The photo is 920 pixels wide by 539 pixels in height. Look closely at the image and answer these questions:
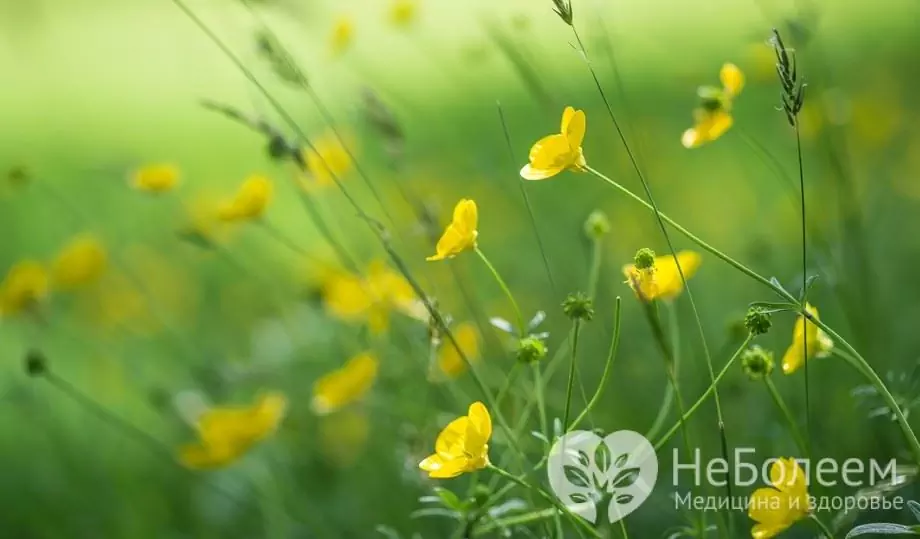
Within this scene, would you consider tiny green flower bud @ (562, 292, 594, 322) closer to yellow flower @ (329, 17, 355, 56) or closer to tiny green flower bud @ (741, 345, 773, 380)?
tiny green flower bud @ (741, 345, 773, 380)

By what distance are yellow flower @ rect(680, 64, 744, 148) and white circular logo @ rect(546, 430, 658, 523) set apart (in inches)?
11.4

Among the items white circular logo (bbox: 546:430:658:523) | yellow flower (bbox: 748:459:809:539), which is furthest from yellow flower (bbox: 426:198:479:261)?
yellow flower (bbox: 748:459:809:539)

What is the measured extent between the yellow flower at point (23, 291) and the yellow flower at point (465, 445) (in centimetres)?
92

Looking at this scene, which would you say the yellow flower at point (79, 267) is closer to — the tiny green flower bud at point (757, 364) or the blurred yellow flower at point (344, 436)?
the blurred yellow flower at point (344, 436)

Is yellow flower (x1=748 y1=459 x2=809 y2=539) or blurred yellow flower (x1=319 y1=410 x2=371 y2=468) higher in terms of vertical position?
yellow flower (x1=748 y1=459 x2=809 y2=539)

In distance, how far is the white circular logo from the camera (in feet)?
2.69

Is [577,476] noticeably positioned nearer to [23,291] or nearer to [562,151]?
[562,151]

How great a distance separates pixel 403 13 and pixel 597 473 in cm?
100

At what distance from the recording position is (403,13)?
1619 mm

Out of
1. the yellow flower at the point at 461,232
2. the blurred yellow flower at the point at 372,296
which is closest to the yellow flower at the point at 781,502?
the yellow flower at the point at 461,232

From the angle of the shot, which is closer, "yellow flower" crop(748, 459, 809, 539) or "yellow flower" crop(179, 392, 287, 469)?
"yellow flower" crop(748, 459, 809, 539)

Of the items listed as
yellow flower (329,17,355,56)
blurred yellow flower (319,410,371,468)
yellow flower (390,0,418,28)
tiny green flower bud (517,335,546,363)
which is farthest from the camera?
yellow flower (390,0,418,28)

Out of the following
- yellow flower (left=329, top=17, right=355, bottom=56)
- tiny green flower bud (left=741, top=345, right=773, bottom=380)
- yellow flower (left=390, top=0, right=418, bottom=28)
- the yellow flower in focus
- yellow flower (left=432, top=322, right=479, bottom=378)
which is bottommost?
the yellow flower in focus

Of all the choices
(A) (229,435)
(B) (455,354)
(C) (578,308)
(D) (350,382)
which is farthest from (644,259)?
(A) (229,435)
